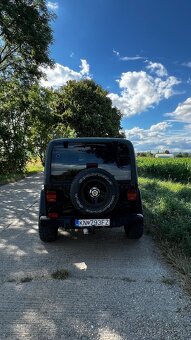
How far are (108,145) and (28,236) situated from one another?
260cm

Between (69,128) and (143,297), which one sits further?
(69,128)

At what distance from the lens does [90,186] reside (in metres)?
5.70

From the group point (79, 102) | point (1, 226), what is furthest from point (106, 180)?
point (79, 102)

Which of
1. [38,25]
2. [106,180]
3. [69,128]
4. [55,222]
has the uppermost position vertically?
[38,25]

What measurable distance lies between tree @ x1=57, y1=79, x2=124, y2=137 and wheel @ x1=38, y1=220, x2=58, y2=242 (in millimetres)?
33986

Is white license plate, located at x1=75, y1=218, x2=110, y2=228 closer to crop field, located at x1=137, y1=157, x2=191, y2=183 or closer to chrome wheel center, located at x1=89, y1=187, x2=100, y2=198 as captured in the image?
chrome wheel center, located at x1=89, y1=187, x2=100, y2=198

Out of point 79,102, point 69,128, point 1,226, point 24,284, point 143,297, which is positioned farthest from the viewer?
point 79,102

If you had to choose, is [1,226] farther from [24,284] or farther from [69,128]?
[69,128]

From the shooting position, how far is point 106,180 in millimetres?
5641

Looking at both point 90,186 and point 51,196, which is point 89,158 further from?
point 51,196

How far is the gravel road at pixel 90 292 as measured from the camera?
3.35 metres

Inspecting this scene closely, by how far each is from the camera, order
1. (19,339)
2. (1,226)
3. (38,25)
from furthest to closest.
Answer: (38,25) → (1,226) → (19,339)

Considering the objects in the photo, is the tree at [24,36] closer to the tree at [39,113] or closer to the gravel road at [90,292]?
the tree at [39,113]

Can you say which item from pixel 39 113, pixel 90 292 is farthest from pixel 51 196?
pixel 39 113
